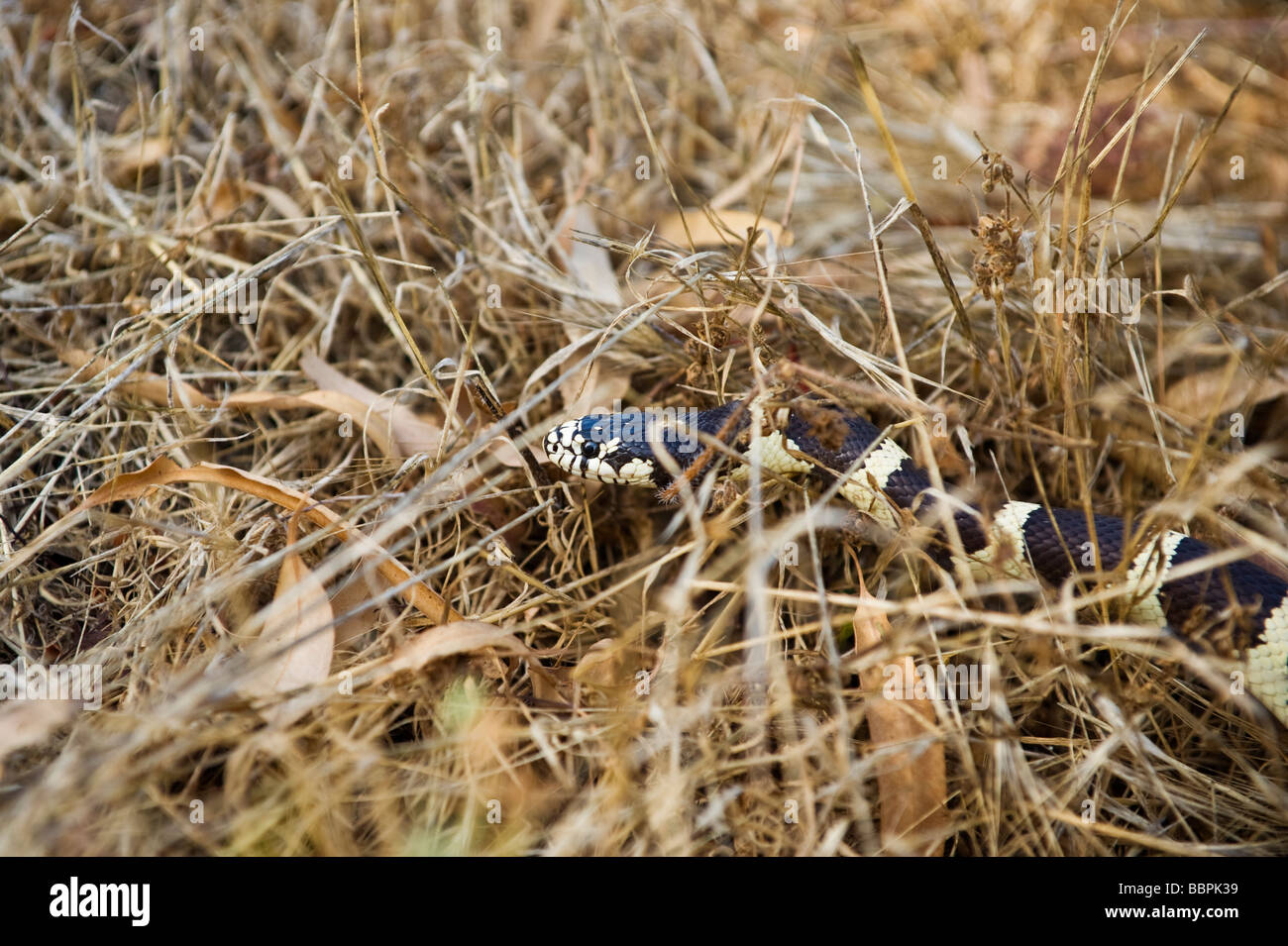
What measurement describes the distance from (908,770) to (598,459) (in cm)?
130

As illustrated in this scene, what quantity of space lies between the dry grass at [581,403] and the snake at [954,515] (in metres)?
0.11

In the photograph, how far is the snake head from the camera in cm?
283

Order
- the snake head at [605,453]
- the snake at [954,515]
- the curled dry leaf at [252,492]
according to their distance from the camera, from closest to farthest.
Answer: the snake at [954,515]
the curled dry leaf at [252,492]
the snake head at [605,453]

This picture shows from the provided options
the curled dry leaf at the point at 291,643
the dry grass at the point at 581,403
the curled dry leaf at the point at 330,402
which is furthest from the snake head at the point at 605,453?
the curled dry leaf at the point at 291,643

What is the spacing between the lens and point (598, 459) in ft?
9.29

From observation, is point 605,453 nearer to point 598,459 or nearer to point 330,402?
point 598,459

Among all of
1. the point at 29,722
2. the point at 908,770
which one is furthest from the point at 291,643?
the point at 908,770

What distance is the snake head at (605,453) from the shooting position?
2.83 meters

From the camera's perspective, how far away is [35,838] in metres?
1.69

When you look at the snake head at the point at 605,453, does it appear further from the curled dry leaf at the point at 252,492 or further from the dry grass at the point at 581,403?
the curled dry leaf at the point at 252,492

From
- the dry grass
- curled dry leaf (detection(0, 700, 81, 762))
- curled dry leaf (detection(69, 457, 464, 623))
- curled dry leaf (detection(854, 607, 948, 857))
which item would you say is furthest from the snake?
curled dry leaf (detection(0, 700, 81, 762))

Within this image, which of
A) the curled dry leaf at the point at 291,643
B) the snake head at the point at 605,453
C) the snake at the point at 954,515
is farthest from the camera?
the snake head at the point at 605,453
